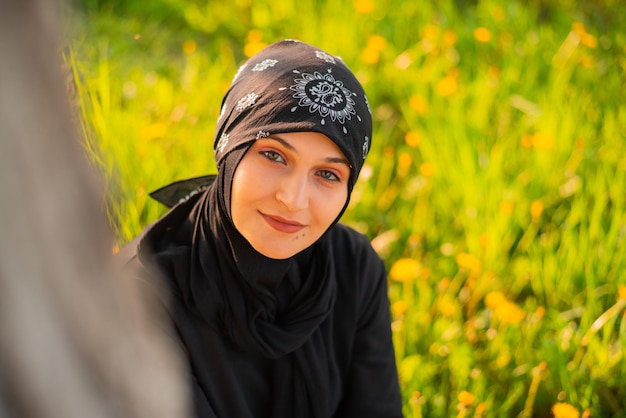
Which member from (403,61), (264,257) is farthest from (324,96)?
(403,61)

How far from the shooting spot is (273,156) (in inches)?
57.8

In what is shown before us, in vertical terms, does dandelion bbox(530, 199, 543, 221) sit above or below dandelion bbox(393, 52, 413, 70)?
below

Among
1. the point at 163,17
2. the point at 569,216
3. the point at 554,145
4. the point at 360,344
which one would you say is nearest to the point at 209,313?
the point at 360,344

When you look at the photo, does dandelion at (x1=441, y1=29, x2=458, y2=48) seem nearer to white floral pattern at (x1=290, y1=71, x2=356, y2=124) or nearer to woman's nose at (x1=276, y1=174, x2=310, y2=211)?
white floral pattern at (x1=290, y1=71, x2=356, y2=124)

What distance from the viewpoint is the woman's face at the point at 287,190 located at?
→ 1.43 meters

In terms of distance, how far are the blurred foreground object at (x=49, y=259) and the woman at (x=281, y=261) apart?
0.82 metres

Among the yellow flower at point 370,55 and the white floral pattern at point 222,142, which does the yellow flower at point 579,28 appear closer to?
the yellow flower at point 370,55

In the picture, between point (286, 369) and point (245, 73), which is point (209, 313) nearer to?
point (286, 369)

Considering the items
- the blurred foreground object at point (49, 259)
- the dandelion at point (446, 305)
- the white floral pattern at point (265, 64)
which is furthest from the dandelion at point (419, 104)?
the blurred foreground object at point (49, 259)

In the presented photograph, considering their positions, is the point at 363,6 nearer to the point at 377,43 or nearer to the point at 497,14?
the point at 377,43

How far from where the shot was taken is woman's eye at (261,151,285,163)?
1.46 metres

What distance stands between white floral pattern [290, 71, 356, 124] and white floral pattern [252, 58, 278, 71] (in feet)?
0.27

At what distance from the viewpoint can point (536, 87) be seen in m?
3.01

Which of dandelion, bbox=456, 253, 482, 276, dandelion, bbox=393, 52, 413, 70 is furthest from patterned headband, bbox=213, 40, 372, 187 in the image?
dandelion, bbox=393, 52, 413, 70
